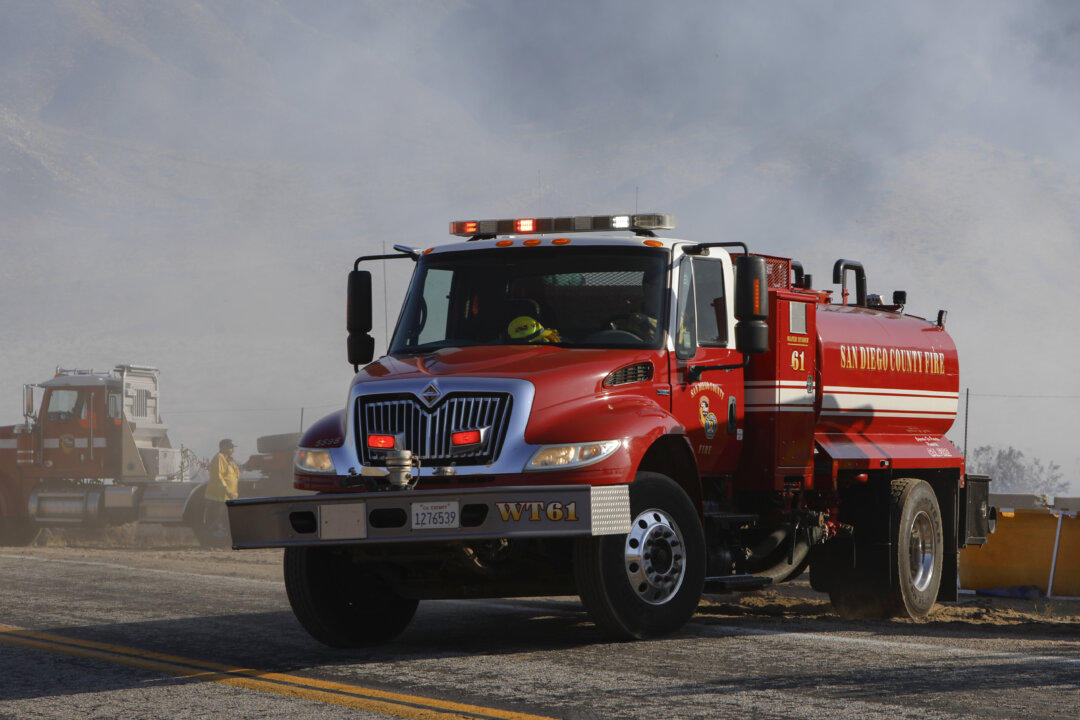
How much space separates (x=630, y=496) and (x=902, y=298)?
618cm

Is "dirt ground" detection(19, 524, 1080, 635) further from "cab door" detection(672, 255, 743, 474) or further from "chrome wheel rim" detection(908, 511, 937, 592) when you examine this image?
"cab door" detection(672, 255, 743, 474)

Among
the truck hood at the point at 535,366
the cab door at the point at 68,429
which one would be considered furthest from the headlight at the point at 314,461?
the cab door at the point at 68,429

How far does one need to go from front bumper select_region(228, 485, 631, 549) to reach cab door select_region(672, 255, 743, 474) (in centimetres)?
150

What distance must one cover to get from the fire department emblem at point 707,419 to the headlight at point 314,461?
8.57ft

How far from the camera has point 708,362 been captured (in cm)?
1000

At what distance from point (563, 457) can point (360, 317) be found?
268 centimetres

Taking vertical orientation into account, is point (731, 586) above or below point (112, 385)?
below

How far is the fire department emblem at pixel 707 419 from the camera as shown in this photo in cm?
995

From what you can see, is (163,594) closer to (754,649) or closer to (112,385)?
(754,649)

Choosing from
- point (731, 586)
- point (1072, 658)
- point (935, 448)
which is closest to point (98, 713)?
point (731, 586)

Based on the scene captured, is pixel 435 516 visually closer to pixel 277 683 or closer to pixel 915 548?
pixel 277 683

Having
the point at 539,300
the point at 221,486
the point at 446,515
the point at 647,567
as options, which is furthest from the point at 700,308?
the point at 221,486

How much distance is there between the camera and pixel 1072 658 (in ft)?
27.2

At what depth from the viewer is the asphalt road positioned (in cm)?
671
